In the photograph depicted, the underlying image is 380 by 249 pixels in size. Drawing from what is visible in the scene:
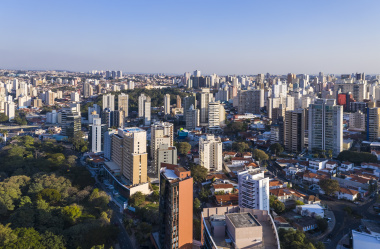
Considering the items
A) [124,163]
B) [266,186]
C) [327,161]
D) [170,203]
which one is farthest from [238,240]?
[327,161]

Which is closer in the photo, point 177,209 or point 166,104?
point 177,209

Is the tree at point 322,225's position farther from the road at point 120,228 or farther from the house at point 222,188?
the road at point 120,228

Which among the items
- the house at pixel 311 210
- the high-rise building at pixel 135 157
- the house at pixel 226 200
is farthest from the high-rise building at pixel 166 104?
the house at pixel 311 210

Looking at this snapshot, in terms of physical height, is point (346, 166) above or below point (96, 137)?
below

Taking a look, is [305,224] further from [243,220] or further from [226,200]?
[243,220]

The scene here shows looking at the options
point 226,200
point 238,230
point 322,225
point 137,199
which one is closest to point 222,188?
point 226,200

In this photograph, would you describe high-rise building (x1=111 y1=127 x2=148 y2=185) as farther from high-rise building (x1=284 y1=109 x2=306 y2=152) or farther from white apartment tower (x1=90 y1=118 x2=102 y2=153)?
high-rise building (x1=284 y1=109 x2=306 y2=152)
